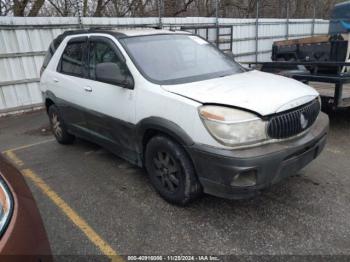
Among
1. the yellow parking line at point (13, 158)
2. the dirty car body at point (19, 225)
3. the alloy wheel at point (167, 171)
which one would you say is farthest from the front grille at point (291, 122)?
the yellow parking line at point (13, 158)

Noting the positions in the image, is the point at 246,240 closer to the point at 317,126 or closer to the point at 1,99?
the point at 317,126

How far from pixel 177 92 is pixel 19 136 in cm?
454

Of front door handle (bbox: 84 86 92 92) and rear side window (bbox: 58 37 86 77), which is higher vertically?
rear side window (bbox: 58 37 86 77)

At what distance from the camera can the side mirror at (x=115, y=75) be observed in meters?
3.46

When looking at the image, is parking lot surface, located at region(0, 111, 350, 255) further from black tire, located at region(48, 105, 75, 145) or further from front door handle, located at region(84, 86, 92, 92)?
front door handle, located at region(84, 86, 92, 92)

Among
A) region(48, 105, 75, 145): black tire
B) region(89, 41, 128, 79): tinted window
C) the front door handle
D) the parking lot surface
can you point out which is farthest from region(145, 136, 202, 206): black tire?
region(48, 105, 75, 145): black tire

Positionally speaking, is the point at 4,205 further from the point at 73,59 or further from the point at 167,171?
the point at 73,59

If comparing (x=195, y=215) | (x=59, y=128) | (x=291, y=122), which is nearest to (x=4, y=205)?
(x=195, y=215)

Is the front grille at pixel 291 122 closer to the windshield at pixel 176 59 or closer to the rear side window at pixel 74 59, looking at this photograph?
the windshield at pixel 176 59

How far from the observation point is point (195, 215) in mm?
3193

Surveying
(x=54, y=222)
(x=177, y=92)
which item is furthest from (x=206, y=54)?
(x=54, y=222)

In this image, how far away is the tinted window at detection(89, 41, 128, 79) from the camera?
3.65 meters

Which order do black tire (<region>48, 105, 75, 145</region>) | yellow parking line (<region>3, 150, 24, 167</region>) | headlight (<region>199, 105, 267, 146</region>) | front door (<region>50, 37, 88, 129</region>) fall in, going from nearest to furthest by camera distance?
headlight (<region>199, 105, 267, 146</region>)
front door (<region>50, 37, 88, 129</region>)
yellow parking line (<region>3, 150, 24, 167</region>)
black tire (<region>48, 105, 75, 145</region>)

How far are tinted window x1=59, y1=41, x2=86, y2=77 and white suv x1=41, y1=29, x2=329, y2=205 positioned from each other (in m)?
0.02
